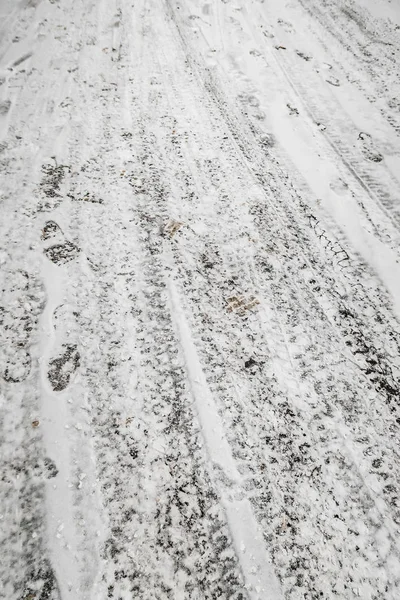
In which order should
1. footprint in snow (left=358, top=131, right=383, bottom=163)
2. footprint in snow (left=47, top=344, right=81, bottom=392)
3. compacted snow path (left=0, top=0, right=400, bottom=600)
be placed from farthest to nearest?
1. footprint in snow (left=358, top=131, right=383, bottom=163)
2. footprint in snow (left=47, top=344, right=81, bottom=392)
3. compacted snow path (left=0, top=0, right=400, bottom=600)

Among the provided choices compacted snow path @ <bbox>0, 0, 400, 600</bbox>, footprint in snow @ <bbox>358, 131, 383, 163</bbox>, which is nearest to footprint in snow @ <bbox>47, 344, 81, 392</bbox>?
compacted snow path @ <bbox>0, 0, 400, 600</bbox>

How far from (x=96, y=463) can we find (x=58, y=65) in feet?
13.1

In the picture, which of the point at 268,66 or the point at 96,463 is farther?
the point at 268,66

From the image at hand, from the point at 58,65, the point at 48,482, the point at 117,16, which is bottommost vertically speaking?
the point at 48,482

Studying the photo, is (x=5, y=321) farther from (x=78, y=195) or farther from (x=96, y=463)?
(x=78, y=195)

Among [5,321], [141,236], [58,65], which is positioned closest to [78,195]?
[141,236]

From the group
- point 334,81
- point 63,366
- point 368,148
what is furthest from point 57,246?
point 334,81

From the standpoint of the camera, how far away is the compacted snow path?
1.32 metres

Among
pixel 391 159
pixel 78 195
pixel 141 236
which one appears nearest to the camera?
pixel 141 236

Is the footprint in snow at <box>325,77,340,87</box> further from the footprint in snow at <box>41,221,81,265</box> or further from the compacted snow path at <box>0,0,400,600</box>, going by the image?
the footprint in snow at <box>41,221,81,265</box>

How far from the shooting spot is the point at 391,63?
3.89 meters

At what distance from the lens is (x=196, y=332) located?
1879mm

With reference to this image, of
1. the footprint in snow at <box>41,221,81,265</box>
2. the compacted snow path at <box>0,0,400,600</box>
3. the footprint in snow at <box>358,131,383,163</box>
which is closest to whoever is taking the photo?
the compacted snow path at <box>0,0,400,600</box>

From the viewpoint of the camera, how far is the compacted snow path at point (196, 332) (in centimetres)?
132
